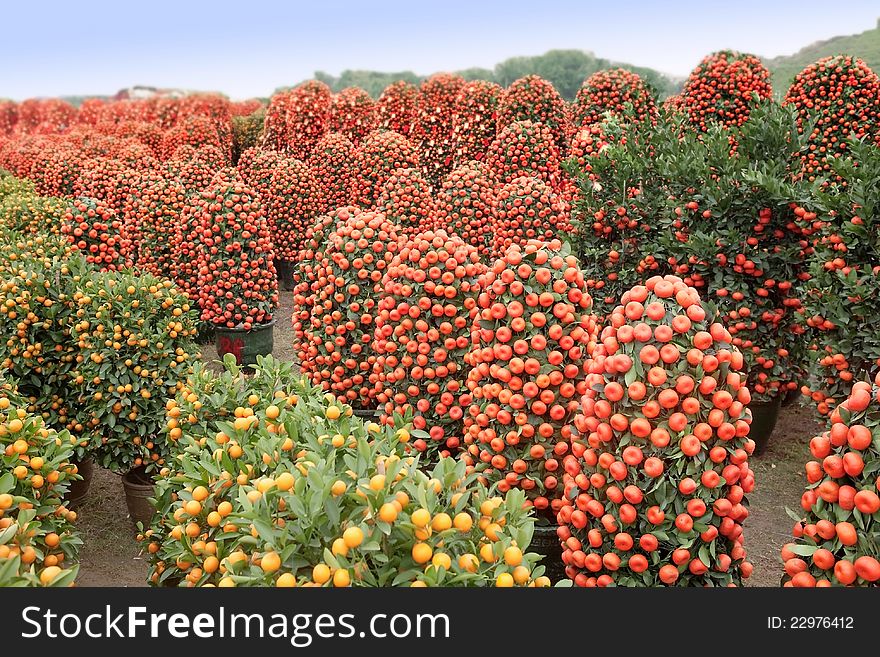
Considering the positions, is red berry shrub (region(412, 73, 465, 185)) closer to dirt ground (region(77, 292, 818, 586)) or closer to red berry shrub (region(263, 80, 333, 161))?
red berry shrub (region(263, 80, 333, 161))

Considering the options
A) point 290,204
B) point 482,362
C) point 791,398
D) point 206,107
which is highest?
point 206,107

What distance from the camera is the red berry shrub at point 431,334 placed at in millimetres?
5473

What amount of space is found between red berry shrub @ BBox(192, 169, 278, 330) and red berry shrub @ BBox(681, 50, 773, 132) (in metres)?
8.58

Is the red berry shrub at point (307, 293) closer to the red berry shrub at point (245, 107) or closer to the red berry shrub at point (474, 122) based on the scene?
the red berry shrub at point (474, 122)

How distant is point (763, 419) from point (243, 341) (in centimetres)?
763

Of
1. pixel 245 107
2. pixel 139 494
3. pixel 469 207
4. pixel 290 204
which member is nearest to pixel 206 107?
pixel 245 107

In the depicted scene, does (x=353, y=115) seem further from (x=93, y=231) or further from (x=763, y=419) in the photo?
(x=763, y=419)

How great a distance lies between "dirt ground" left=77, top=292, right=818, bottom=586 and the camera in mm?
6211

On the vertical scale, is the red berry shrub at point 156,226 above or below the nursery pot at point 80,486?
above

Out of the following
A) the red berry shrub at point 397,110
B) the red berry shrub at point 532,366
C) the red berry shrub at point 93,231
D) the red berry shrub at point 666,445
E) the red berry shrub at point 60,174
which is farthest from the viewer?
the red berry shrub at point 397,110

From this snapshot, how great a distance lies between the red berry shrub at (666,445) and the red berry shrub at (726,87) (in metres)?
10.5

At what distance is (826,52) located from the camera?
1566cm

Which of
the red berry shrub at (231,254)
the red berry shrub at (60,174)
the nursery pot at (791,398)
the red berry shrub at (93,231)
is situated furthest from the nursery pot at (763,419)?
the red berry shrub at (60,174)

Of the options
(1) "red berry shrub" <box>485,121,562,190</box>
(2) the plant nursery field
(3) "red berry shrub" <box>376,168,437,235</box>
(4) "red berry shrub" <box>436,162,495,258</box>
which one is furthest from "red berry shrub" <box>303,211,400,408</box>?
(1) "red berry shrub" <box>485,121,562,190</box>
